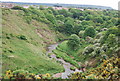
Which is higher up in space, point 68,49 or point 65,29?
point 65,29

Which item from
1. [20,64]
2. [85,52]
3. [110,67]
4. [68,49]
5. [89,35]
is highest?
[89,35]

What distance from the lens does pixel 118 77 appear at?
870 inches

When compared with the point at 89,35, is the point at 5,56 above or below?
below

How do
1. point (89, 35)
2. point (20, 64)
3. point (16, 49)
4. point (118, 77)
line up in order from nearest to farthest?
1. point (118, 77)
2. point (20, 64)
3. point (16, 49)
4. point (89, 35)

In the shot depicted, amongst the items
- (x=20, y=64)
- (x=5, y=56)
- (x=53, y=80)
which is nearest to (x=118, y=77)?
(x=53, y=80)

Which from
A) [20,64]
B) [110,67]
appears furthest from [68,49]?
[110,67]

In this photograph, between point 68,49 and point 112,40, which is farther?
point 68,49

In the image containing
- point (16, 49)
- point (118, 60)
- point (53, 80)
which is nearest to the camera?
point (53, 80)

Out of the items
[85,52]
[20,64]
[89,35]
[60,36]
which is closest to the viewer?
[20,64]

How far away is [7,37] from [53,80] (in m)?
25.0

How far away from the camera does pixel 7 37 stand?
136ft

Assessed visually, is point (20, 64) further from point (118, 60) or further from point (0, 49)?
point (118, 60)

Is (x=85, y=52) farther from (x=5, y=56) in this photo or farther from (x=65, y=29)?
(x=65, y=29)

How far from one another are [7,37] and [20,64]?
12.9m
